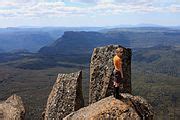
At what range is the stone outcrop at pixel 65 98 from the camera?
28464mm

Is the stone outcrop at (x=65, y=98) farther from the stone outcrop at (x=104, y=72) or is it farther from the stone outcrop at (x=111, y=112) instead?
the stone outcrop at (x=111, y=112)

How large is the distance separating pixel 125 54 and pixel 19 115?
10835mm

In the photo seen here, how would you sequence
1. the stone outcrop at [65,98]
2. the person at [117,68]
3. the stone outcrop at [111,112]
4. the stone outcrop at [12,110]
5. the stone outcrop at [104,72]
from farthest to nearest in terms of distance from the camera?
the stone outcrop at [12,110], the stone outcrop at [65,98], the stone outcrop at [104,72], the person at [117,68], the stone outcrop at [111,112]

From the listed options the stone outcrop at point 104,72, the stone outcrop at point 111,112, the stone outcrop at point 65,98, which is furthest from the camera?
the stone outcrop at point 65,98

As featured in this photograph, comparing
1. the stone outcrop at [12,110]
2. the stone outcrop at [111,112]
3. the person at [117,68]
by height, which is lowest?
the stone outcrop at [12,110]

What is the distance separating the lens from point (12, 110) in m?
31.3

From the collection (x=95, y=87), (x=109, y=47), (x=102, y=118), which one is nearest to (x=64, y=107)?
(x=95, y=87)

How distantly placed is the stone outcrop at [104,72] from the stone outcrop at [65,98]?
1.35 m

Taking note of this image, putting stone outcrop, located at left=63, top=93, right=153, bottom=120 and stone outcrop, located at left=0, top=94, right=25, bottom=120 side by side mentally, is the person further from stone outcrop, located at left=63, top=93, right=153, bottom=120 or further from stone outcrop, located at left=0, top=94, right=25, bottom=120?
stone outcrop, located at left=0, top=94, right=25, bottom=120

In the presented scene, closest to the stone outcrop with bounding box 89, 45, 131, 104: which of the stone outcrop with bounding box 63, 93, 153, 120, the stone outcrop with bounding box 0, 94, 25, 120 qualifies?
the stone outcrop with bounding box 63, 93, 153, 120

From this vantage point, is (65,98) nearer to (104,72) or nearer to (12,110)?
(104,72)

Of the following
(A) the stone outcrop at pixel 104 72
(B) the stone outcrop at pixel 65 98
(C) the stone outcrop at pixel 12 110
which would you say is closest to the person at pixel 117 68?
(A) the stone outcrop at pixel 104 72

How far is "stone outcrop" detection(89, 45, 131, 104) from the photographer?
27484 mm

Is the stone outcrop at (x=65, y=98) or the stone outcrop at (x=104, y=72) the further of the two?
the stone outcrop at (x=65, y=98)
